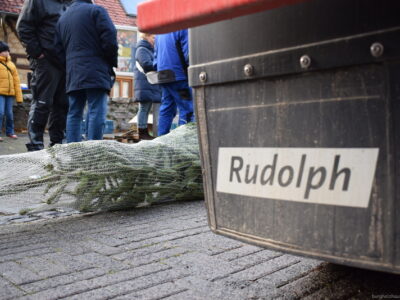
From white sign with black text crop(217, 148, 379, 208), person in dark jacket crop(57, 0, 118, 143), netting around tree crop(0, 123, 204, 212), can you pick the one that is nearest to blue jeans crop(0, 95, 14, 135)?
person in dark jacket crop(57, 0, 118, 143)

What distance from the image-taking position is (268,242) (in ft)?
5.31

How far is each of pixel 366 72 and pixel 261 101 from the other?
37 centimetres

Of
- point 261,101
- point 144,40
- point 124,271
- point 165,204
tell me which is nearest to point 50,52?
point 144,40

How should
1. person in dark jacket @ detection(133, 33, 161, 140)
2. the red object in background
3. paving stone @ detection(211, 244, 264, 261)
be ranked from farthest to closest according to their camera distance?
person in dark jacket @ detection(133, 33, 161, 140)
paving stone @ detection(211, 244, 264, 261)
the red object in background

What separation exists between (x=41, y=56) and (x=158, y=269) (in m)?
4.15

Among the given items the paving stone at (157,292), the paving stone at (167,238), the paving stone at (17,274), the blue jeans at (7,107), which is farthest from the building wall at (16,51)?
the paving stone at (157,292)

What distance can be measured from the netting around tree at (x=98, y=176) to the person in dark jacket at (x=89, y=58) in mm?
1596

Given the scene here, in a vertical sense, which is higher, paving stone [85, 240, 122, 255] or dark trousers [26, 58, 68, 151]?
dark trousers [26, 58, 68, 151]

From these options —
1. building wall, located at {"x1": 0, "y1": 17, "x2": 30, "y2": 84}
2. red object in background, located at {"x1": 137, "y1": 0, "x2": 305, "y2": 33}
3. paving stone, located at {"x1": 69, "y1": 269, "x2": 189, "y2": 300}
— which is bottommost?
paving stone, located at {"x1": 69, "y1": 269, "x2": 189, "y2": 300}

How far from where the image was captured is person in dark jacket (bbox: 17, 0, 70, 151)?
18.1ft

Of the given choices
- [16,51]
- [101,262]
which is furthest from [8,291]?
[16,51]

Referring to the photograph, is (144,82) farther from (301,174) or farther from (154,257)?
(301,174)

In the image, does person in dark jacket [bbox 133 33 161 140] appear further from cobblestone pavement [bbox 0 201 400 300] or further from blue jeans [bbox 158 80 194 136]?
cobblestone pavement [bbox 0 201 400 300]

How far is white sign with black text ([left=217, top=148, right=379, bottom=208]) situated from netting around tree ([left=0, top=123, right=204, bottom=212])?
1741mm
